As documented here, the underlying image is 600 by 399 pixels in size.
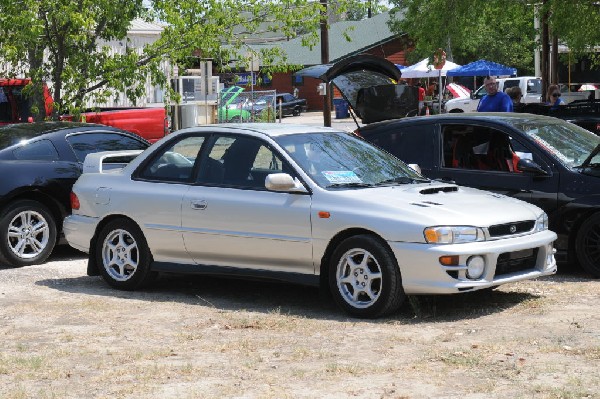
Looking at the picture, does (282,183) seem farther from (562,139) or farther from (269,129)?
(562,139)

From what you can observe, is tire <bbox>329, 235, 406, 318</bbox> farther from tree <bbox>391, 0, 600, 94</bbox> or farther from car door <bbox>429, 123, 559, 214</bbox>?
tree <bbox>391, 0, 600, 94</bbox>

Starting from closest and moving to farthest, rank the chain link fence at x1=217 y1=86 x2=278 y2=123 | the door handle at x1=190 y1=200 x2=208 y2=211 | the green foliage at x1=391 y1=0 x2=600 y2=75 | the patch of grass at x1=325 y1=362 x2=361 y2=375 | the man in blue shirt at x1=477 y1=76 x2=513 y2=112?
the patch of grass at x1=325 y1=362 x2=361 y2=375 < the door handle at x1=190 y1=200 x2=208 y2=211 < the man in blue shirt at x1=477 y1=76 x2=513 y2=112 < the green foliage at x1=391 y1=0 x2=600 y2=75 < the chain link fence at x1=217 y1=86 x2=278 y2=123

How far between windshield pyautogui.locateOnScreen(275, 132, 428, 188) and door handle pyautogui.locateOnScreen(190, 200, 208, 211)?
0.80m

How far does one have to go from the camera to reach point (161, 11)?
59.4ft

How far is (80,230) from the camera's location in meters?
9.99

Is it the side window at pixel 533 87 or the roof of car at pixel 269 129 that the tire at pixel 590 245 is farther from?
the side window at pixel 533 87

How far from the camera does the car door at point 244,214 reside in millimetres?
8562

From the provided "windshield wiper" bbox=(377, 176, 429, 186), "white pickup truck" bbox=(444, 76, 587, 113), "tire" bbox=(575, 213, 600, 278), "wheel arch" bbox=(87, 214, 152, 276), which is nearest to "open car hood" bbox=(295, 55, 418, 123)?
"tire" bbox=(575, 213, 600, 278)

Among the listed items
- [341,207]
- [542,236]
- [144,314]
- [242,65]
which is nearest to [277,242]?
[341,207]

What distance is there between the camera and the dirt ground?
6.22m

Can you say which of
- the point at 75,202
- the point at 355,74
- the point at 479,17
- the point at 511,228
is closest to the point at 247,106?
the point at 479,17

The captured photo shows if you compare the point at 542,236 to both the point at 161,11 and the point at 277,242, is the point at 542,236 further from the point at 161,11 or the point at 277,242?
the point at 161,11

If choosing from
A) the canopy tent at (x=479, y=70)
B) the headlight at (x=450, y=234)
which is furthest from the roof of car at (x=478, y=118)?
the canopy tent at (x=479, y=70)

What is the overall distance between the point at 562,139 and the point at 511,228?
2.71 m
